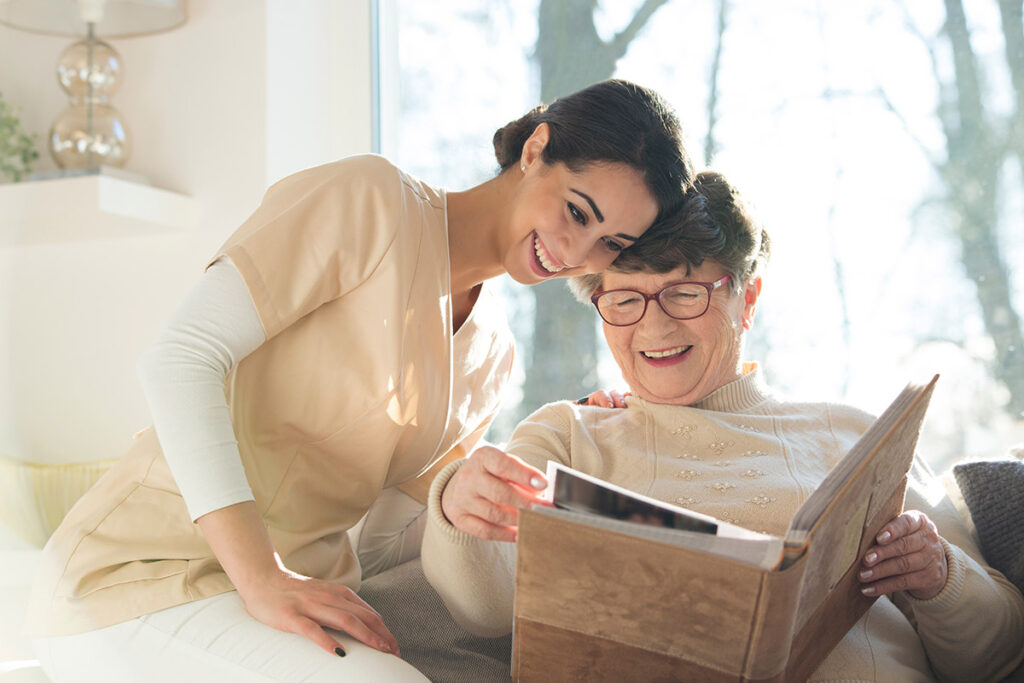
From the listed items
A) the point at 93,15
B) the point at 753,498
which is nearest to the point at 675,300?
the point at 753,498

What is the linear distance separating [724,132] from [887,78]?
35 cm

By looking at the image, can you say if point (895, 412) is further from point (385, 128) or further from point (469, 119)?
point (385, 128)

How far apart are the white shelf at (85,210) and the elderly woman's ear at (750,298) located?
1.54 metres

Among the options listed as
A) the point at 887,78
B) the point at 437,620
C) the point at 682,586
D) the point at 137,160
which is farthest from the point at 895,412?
the point at 137,160

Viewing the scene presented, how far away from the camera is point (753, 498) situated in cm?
124

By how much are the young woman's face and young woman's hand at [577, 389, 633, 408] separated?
9.2 inches

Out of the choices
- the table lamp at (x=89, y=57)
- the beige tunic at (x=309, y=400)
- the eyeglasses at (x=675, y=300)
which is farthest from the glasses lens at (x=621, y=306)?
the table lamp at (x=89, y=57)

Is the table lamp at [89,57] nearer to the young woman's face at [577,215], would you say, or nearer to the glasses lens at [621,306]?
the young woman's face at [577,215]

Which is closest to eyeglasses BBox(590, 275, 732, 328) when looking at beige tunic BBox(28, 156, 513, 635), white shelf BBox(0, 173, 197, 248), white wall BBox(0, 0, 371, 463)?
beige tunic BBox(28, 156, 513, 635)

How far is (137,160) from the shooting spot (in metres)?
2.47

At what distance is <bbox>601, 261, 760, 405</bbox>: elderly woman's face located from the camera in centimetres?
139

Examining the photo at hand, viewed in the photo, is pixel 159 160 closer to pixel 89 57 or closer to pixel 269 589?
pixel 89 57

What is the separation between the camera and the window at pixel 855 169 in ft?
5.86

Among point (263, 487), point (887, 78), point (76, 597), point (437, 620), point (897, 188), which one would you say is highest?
point (887, 78)
